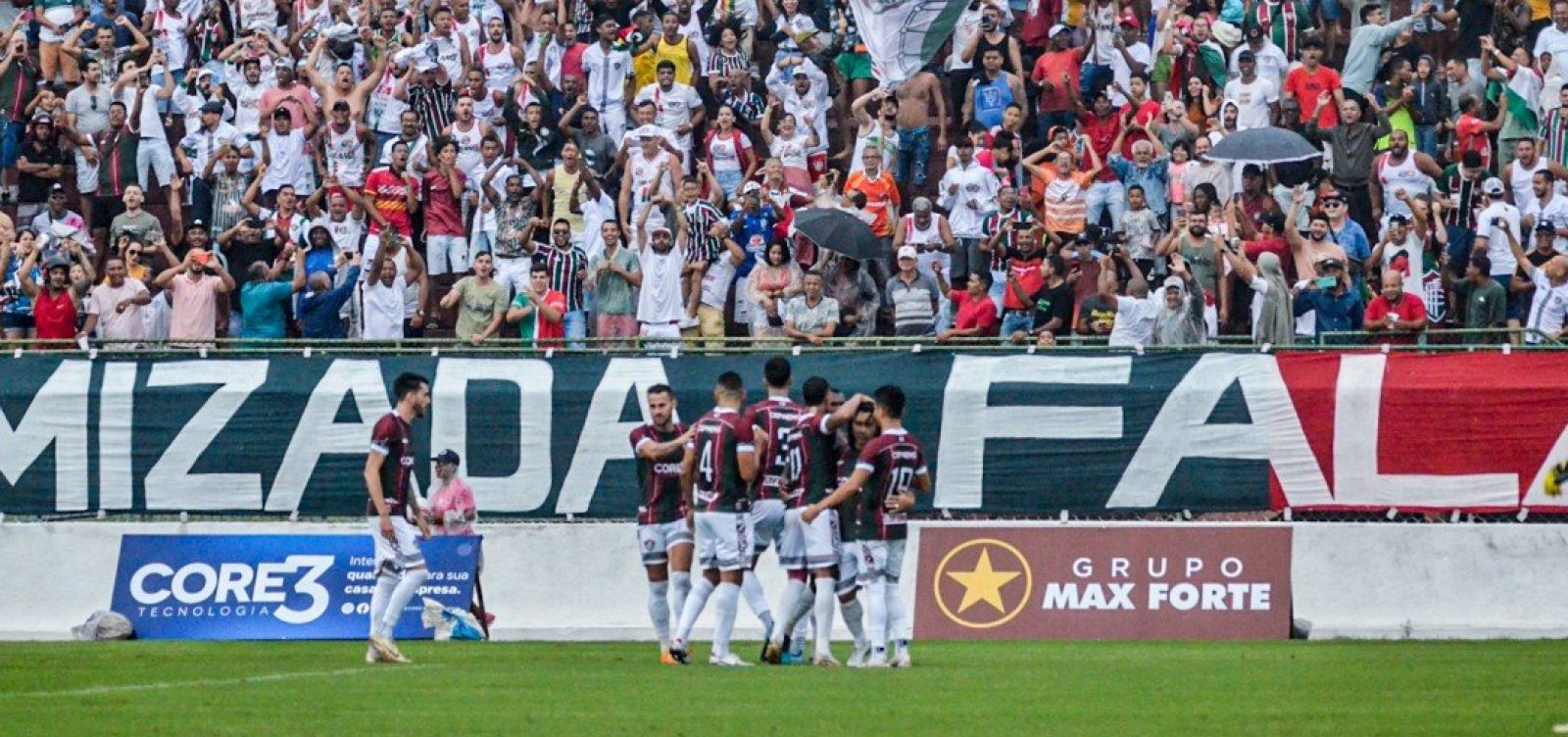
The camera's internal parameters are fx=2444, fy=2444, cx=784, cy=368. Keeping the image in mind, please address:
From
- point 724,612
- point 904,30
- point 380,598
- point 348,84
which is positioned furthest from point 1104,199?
point 380,598

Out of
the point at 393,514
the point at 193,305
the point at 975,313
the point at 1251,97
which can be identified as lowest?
the point at 393,514

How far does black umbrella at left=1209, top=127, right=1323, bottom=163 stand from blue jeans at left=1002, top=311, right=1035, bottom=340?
8.76ft

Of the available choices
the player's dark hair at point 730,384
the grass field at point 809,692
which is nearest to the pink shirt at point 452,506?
the grass field at point 809,692

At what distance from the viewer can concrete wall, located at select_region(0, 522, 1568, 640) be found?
69.9 ft

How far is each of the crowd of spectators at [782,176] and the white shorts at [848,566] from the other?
549cm

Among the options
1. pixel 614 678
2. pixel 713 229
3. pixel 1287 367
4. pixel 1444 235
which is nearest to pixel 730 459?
pixel 614 678

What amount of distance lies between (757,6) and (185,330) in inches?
322

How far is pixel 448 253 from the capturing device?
27.8 m

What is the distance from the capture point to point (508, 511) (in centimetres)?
2289

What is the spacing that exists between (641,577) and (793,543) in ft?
16.2

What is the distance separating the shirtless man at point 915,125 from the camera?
27797 millimetres

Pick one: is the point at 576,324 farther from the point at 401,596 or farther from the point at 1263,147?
the point at 401,596

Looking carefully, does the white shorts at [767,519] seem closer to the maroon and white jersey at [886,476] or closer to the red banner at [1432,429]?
the maroon and white jersey at [886,476]

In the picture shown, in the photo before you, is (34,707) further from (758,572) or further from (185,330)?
(185,330)
